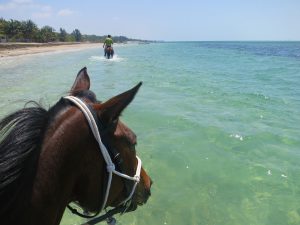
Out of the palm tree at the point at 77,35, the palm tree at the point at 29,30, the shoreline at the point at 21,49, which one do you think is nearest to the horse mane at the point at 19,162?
the shoreline at the point at 21,49

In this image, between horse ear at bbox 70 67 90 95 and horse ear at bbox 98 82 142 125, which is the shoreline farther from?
horse ear at bbox 98 82 142 125

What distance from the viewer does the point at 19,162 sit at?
158 cm

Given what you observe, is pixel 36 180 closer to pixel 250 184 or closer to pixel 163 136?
pixel 250 184

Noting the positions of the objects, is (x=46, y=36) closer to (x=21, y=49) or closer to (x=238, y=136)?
(x=21, y=49)

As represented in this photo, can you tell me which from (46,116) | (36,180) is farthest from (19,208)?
(46,116)

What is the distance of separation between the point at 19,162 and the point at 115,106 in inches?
19.2

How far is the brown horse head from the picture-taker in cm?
166

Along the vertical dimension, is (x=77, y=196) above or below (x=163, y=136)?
above

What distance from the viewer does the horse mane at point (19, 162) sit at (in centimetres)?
157

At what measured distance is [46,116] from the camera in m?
1.69

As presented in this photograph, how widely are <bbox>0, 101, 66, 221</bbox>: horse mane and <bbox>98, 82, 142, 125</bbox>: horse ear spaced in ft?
0.82

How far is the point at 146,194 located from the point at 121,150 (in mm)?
623

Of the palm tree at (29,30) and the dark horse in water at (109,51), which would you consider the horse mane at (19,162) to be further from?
the palm tree at (29,30)

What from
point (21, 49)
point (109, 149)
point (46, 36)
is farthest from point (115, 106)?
point (46, 36)
